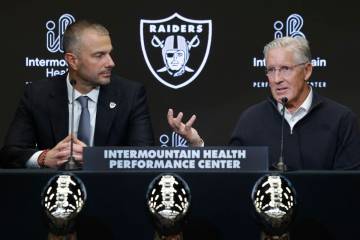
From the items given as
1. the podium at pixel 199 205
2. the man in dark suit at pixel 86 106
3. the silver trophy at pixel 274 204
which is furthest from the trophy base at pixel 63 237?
the man in dark suit at pixel 86 106

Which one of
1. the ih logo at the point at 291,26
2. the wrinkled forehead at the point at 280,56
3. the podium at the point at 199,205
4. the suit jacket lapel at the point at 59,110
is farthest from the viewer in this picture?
the ih logo at the point at 291,26

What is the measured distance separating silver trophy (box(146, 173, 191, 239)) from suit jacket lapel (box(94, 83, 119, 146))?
64.6 inches

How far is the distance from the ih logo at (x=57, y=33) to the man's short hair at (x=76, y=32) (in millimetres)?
527

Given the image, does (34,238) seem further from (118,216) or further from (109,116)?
(109,116)

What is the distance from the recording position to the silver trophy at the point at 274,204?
2.19 metres

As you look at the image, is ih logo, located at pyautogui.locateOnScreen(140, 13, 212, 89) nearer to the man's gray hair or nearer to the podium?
the man's gray hair

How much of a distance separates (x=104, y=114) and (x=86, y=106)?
0.29ft

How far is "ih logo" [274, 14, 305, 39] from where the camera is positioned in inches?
175

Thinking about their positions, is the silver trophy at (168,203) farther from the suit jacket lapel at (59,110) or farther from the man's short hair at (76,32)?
the man's short hair at (76,32)

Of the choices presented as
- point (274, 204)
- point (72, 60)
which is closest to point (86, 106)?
point (72, 60)

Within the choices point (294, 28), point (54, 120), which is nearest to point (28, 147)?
point (54, 120)

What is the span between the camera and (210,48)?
14.8ft

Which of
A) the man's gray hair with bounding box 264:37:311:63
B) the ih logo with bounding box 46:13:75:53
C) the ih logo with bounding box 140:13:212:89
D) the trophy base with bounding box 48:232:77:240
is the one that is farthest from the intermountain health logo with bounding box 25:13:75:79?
the trophy base with bounding box 48:232:77:240

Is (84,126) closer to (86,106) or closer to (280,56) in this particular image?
(86,106)
